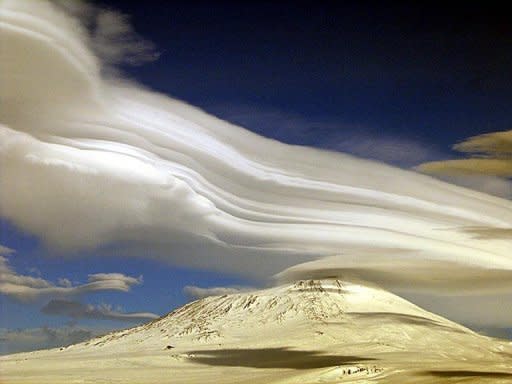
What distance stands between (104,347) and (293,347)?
4741 cm

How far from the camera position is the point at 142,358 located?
127 m

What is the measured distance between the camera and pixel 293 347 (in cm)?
14762

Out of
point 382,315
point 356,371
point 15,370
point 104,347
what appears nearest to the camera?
point 356,371

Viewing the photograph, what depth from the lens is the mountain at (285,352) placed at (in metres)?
88.9

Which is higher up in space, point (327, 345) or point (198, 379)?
point (327, 345)

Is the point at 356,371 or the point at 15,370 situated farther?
the point at 15,370

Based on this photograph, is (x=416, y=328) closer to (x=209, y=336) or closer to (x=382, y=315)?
(x=382, y=315)

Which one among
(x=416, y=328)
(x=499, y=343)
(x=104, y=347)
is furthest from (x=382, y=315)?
(x=104, y=347)

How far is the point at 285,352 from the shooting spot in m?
138

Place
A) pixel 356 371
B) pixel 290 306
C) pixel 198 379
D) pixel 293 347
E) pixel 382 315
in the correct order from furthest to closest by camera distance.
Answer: pixel 290 306 < pixel 382 315 < pixel 293 347 < pixel 198 379 < pixel 356 371

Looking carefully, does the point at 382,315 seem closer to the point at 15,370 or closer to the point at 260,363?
the point at 260,363

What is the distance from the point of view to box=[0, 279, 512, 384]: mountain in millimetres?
88875

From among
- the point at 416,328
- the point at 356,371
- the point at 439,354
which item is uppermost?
the point at 416,328

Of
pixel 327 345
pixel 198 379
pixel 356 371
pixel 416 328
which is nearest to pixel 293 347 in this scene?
pixel 327 345
